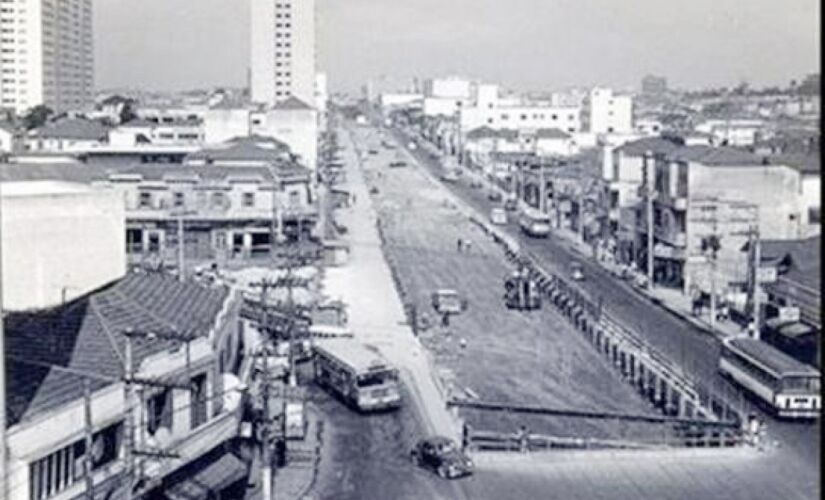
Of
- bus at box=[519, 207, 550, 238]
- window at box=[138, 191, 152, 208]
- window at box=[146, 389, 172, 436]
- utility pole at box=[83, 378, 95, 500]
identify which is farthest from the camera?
bus at box=[519, 207, 550, 238]

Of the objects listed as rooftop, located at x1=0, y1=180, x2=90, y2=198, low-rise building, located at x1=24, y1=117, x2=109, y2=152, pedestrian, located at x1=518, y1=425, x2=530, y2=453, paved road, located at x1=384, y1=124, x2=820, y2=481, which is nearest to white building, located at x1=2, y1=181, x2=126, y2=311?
rooftop, located at x1=0, y1=180, x2=90, y2=198

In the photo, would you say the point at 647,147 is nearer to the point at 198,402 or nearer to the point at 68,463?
the point at 198,402

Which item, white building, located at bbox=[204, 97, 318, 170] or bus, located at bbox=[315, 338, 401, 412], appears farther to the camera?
white building, located at bbox=[204, 97, 318, 170]

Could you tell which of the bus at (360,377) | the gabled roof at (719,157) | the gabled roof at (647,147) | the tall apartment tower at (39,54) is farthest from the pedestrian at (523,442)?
the tall apartment tower at (39,54)

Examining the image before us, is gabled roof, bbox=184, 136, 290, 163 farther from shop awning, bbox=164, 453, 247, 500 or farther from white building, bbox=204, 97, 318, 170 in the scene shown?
shop awning, bbox=164, 453, 247, 500

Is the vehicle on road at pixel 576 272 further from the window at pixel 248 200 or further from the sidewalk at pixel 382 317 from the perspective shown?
the window at pixel 248 200
